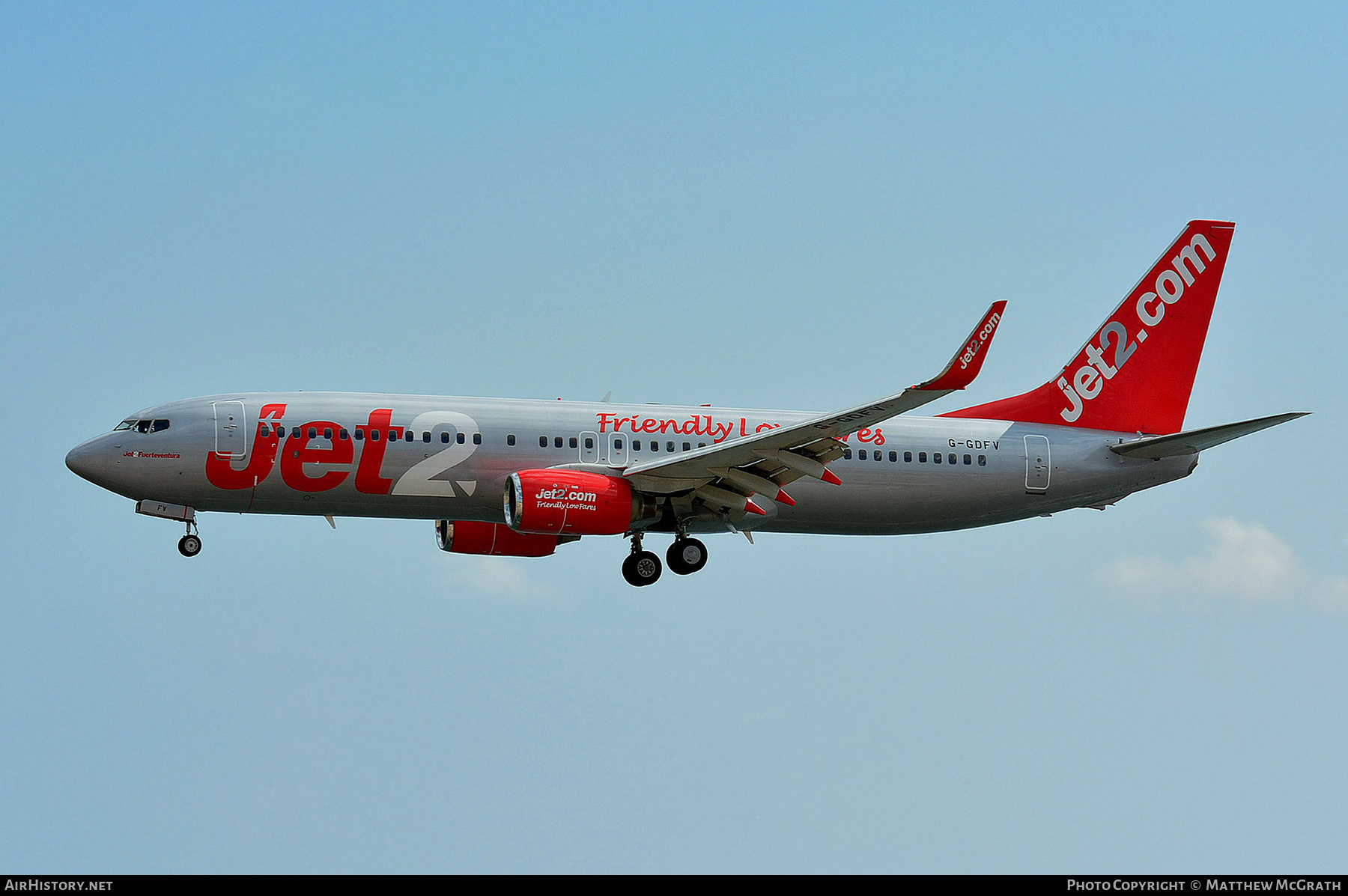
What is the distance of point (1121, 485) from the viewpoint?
43.8 metres

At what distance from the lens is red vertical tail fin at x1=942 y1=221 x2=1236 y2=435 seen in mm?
44812

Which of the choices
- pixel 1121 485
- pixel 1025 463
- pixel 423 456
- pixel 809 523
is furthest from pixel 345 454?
pixel 1121 485

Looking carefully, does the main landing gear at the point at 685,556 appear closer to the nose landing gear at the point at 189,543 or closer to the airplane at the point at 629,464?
the airplane at the point at 629,464

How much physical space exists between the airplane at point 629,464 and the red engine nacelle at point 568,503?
49 mm

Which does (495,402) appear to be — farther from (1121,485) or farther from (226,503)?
(1121,485)

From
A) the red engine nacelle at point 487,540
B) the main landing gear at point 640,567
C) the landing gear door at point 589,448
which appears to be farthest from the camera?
Answer: the red engine nacelle at point 487,540

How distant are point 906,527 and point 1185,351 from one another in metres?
10.5

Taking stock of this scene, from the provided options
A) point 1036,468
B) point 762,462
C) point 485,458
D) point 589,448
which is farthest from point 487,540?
point 1036,468

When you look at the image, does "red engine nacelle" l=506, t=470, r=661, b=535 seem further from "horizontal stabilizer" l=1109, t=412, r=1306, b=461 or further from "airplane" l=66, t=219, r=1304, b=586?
"horizontal stabilizer" l=1109, t=412, r=1306, b=461

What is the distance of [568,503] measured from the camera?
38000 millimetres

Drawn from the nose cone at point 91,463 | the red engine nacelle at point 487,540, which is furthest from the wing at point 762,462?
the nose cone at point 91,463

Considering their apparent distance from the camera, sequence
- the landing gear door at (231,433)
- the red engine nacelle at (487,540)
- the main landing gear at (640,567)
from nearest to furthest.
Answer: the landing gear door at (231,433) < the main landing gear at (640,567) < the red engine nacelle at (487,540)

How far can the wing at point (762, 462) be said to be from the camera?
116 feet
